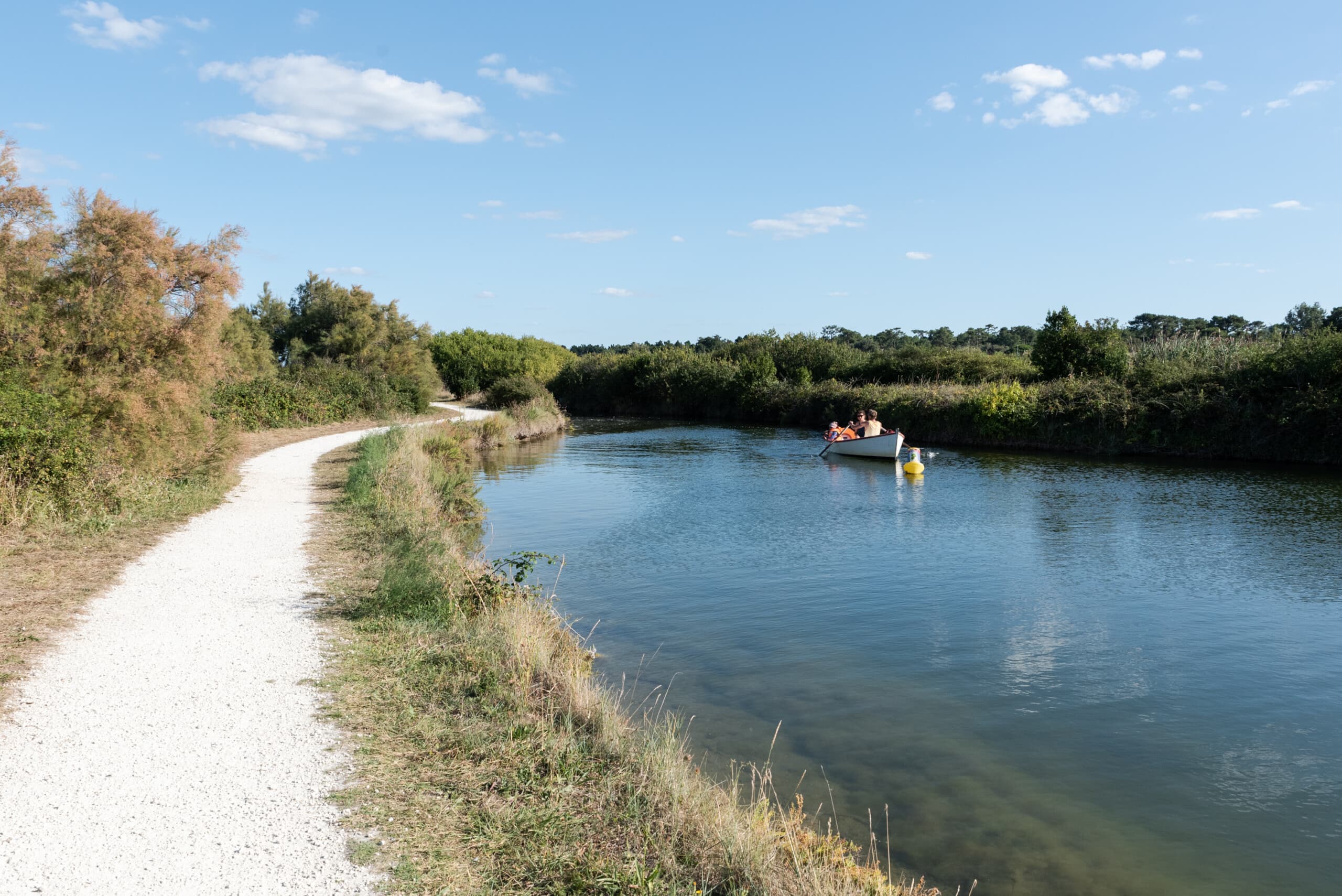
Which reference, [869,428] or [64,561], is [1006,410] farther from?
[64,561]

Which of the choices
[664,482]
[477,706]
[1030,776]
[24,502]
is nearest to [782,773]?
[1030,776]

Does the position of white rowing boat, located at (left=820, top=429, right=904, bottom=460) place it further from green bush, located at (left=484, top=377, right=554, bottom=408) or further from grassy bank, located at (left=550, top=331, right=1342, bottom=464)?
green bush, located at (left=484, top=377, right=554, bottom=408)

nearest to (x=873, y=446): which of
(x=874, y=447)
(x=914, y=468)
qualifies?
(x=874, y=447)

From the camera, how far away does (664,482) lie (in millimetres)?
25266

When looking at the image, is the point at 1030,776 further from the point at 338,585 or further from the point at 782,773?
the point at 338,585

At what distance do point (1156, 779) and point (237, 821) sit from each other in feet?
21.2

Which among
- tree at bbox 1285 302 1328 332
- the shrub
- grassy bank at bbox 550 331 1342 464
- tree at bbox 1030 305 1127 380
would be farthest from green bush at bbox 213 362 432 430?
tree at bbox 1285 302 1328 332

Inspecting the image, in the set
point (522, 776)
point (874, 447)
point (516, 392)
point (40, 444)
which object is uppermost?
point (516, 392)

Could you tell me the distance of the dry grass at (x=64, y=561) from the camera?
756cm

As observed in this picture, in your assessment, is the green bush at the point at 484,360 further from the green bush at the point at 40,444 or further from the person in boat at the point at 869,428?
the green bush at the point at 40,444

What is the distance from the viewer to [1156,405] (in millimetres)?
31969

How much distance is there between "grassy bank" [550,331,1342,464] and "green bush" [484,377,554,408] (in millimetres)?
14322

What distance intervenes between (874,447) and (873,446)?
25 millimetres

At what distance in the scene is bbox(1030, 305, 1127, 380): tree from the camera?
37.0 metres
